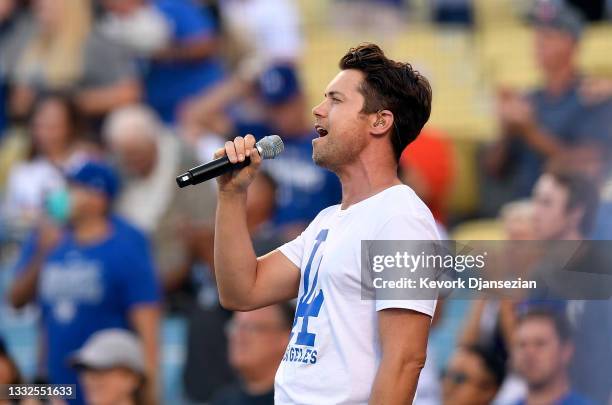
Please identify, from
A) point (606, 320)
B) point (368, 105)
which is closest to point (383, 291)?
point (368, 105)

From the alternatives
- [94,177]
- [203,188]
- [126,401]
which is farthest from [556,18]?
[126,401]

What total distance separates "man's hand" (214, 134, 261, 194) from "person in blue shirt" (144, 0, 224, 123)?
17.5 ft

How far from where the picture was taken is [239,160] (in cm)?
351

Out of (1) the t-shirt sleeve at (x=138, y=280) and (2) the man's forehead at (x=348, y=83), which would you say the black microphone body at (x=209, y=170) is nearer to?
(2) the man's forehead at (x=348, y=83)

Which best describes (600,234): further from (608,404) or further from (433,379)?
(433,379)

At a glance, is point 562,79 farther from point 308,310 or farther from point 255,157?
point 308,310

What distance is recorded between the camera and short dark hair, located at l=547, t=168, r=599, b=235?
5414mm

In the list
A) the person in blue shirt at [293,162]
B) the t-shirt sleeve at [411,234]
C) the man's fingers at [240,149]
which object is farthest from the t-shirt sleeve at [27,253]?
the t-shirt sleeve at [411,234]

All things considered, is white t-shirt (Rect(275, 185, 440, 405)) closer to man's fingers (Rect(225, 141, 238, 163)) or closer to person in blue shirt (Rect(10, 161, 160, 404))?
man's fingers (Rect(225, 141, 238, 163))

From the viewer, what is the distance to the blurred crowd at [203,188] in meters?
5.71

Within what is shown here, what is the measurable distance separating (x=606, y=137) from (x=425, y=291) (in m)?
3.95

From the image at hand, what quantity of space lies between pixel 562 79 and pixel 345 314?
445 centimetres

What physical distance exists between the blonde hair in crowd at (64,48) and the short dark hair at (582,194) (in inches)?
158

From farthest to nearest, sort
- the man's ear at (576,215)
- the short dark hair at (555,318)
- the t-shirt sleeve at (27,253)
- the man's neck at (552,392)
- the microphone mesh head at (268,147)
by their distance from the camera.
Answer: the t-shirt sleeve at (27,253) → the man's ear at (576,215) → the man's neck at (552,392) → the short dark hair at (555,318) → the microphone mesh head at (268,147)
